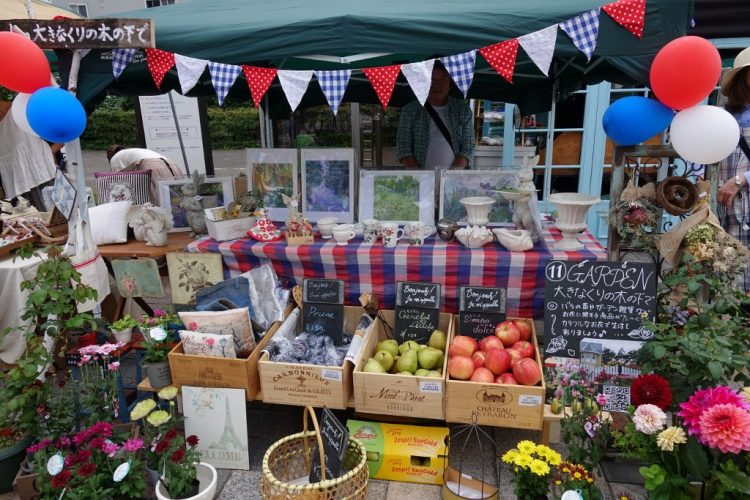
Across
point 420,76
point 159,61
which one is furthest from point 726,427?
point 159,61

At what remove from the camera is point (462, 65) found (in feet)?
9.17

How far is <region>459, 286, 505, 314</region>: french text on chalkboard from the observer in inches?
112

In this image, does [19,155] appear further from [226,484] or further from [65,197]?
[226,484]

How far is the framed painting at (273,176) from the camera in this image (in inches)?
148

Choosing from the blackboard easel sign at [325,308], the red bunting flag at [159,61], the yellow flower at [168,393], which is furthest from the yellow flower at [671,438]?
the red bunting flag at [159,61]

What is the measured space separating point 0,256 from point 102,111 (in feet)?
61.9

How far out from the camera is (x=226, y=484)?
2.64 m

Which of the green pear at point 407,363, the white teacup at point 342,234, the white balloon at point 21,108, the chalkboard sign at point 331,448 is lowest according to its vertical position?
the chalkboard sign at point 331,448

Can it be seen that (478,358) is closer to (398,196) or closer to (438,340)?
(438,340)

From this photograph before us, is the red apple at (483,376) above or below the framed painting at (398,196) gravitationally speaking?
below

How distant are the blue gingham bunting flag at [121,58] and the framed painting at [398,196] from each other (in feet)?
5.33

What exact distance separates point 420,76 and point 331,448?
1981 millimetres

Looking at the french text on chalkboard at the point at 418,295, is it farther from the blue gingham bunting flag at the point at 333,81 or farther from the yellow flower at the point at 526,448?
the blue gingham bunting flag at the point at 333,81

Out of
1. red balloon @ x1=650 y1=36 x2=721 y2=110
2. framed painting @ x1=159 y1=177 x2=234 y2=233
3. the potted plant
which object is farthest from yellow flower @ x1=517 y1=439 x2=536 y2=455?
framed painting @ x1=159 y1=177 x2=234 y2=233
